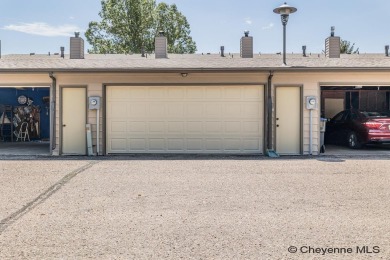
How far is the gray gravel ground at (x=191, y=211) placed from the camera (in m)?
3.52

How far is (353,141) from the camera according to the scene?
40.1 ft

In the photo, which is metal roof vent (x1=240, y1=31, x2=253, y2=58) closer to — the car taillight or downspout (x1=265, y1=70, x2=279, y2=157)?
downspout (x1=265, y1=70, x2=279, y2=157)

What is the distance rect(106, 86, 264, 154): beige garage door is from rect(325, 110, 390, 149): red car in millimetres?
3647

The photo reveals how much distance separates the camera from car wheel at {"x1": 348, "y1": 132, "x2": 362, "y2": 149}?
12.0 metres

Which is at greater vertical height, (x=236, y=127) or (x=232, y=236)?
(x=236, y=127)

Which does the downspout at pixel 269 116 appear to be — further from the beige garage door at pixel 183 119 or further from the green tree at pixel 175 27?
the green tree at pixel 175 27

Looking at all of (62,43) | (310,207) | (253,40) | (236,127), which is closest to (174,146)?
(236,127)

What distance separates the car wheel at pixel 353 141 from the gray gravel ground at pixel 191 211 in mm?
3918

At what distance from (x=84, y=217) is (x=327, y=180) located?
4679 millimetres

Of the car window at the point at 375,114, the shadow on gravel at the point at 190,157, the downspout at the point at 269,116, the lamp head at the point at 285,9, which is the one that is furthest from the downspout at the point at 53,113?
the car window at the point at 375,114

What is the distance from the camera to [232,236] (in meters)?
3.83

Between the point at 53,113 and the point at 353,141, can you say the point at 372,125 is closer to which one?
the point at 353,141

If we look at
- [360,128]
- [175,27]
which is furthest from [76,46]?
[175,27]

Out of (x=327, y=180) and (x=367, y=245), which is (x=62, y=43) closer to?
(x=327, y=180)
